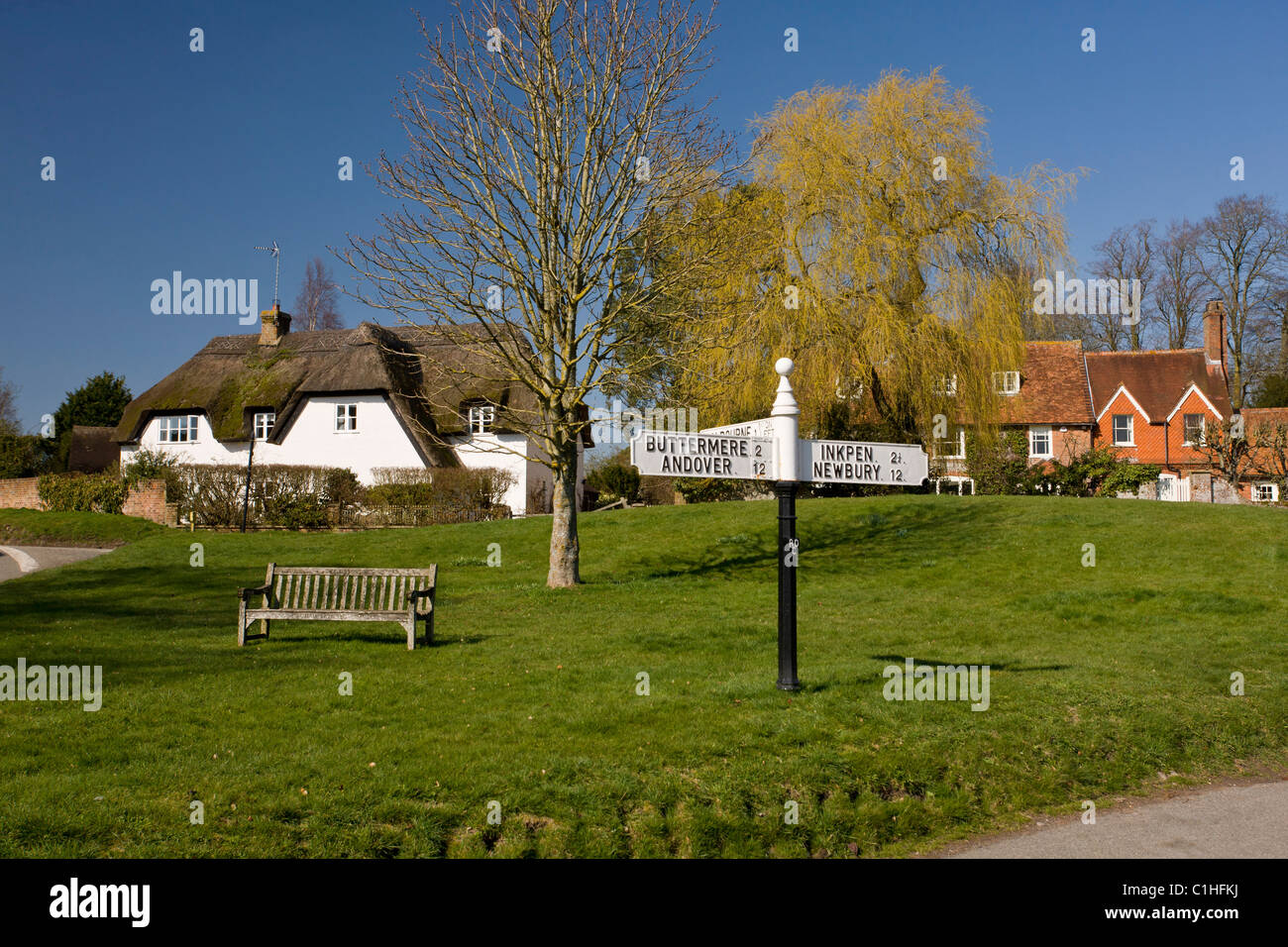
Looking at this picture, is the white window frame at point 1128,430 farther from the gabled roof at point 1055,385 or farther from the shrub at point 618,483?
the shrub at point 618,483

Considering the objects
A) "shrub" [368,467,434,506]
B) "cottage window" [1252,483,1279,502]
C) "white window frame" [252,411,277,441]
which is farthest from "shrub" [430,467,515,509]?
"cottage window" [1252,483,1279,502]

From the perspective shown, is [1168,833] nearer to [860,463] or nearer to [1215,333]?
[860,463]

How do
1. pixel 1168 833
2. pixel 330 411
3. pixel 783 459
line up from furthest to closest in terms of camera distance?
pixel 330 411
pixel 783 459
pixel 1168 833

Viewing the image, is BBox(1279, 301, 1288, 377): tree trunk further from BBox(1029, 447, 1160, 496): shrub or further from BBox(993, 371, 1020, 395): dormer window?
BBox(993, 371, 1020, 395): dormer window

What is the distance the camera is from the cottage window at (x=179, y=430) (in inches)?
1684

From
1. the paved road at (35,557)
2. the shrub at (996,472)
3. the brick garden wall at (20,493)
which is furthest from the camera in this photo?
the brick garden wall at (20,493)

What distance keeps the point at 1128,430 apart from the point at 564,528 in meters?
39.9

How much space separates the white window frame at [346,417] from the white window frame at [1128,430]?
121ft

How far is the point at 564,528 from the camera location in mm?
17234

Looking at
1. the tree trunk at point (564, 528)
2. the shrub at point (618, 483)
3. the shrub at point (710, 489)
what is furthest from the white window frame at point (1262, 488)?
the tree trunk at point (564, 528)

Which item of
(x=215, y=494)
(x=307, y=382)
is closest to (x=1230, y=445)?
(x=215, y=494)

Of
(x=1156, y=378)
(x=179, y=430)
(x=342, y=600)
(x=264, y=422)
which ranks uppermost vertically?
(x=1156, y=378)

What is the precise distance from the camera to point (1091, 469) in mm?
33938
